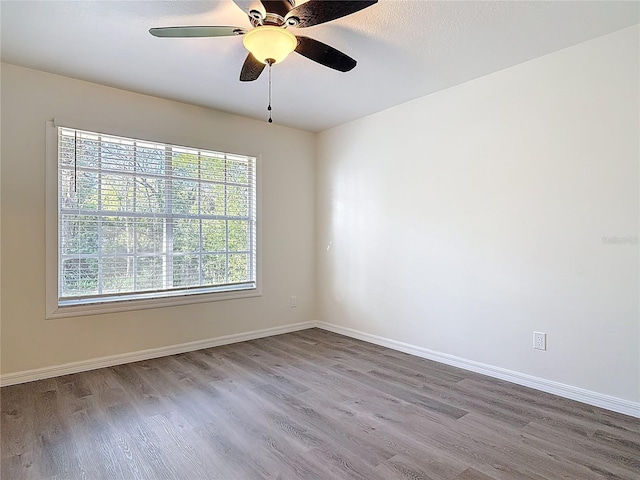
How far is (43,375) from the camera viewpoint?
10.1 ft

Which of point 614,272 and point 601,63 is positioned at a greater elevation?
point 601,63

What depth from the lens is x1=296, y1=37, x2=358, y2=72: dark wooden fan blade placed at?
2184mm

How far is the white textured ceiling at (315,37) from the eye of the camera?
2.25m

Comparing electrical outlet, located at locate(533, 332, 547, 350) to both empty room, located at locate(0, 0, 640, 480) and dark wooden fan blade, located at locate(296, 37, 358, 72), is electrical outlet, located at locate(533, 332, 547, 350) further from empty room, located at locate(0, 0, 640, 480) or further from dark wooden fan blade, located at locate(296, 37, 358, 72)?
dark wooden fan blade, located at locate(296, 37, 358, 72)

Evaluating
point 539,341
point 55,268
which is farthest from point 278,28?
point 539,341

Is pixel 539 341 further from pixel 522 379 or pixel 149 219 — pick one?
pixel 149 219

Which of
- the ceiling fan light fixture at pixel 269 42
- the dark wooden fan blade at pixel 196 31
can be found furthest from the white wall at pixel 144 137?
the ceiling fan light fixture at pixel 269 42

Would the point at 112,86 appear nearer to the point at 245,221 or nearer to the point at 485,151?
the point at 245,221

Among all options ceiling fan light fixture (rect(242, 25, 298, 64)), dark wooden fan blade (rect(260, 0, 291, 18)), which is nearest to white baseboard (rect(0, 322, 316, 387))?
ceiling fan light fixture (rect(242, 25, 298, 64))

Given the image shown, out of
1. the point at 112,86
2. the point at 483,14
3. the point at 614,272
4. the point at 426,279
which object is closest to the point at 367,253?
the point at 426,279

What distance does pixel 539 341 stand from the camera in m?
2.85

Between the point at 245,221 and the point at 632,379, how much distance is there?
3632 millimetres

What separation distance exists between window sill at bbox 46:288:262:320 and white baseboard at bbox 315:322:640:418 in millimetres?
1507

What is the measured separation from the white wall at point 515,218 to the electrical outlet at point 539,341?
0.13 feet
